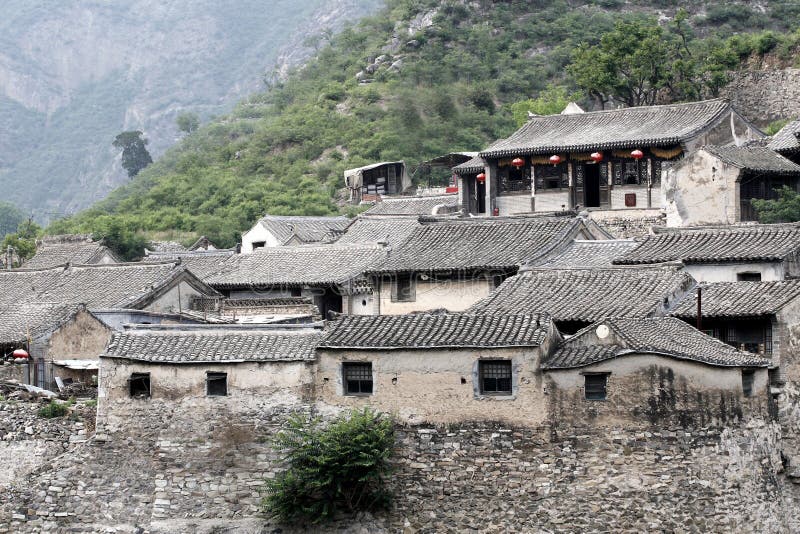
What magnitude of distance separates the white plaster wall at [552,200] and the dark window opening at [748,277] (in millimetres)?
13649

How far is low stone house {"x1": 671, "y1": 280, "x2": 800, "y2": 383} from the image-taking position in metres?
28.1

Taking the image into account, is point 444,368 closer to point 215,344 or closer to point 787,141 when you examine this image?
point 215,344

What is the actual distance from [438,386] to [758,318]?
21.8 ft

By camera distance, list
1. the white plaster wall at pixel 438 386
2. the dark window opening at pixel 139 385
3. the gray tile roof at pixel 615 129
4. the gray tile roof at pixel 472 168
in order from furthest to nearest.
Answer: the gray tile roof at pixel 472 168 → the gray tile roof at pixel 615 129 → the dark window opening at pixel 139 385 → the white plaster wall at pixel 438 386

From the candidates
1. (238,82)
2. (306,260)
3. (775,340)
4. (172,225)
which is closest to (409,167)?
(172,225)

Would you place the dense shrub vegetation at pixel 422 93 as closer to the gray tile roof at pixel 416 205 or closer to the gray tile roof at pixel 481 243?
the gray tile roof at pixel 416 205

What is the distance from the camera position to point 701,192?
41.6m

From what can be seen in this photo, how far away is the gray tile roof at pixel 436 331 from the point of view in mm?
25844

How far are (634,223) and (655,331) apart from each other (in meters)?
17.9

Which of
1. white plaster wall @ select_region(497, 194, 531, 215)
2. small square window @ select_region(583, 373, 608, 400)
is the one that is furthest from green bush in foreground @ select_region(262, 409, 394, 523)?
white plaster wall @ select_region(497, 194, 531, 215)

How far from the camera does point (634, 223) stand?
43844mm

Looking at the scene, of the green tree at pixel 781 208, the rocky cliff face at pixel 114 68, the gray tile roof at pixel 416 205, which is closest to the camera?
the green tree at pixel 781 208

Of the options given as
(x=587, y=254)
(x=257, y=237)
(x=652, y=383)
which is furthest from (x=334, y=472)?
(x=257, y=237)

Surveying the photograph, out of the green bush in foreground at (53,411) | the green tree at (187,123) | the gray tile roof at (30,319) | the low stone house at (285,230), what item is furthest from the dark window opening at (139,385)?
the green tree at (187,123)
